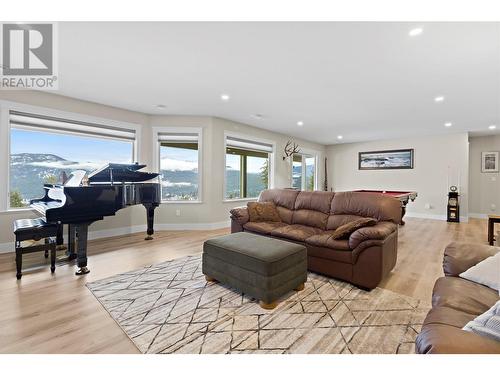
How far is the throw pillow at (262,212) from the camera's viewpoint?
3.62m

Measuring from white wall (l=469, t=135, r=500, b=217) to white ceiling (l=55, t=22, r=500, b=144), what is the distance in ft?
8.26

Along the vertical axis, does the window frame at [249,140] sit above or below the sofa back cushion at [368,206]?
above

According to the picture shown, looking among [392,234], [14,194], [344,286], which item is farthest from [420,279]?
[14,194]

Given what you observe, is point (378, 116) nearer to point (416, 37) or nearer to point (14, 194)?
point (416, 37)

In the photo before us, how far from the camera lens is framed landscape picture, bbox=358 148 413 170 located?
7.52 m

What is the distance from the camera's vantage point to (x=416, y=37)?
7.55 feet

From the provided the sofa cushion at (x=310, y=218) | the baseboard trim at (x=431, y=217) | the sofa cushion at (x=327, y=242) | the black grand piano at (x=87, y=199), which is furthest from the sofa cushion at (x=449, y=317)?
the baseboard trim at (x=431, y=217)

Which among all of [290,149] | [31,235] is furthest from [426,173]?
[31,235]

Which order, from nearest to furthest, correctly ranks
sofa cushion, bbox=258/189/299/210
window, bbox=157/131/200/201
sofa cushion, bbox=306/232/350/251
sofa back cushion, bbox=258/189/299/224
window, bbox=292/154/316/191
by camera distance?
sofa cushion, bbox=306/232/350/251
sofa back cushion, bbox=258/189/299/224
sofa cushion, bbox=258/189/299/210
window, bbox=157/131/200/201
window, bbox=292/154/316/191

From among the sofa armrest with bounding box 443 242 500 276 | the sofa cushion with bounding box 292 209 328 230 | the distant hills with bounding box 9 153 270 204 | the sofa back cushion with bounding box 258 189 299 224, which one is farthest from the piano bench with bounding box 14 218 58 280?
the sofa armrest with bounding box 443 242 500 276

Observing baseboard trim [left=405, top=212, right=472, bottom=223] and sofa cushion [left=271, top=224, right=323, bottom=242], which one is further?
baseboard trim [left=405, top=212, right=472, bottom=223]

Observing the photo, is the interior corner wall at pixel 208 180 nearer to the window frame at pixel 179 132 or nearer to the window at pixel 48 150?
the window frame at pixel 179 132

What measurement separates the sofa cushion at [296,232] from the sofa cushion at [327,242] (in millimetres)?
108

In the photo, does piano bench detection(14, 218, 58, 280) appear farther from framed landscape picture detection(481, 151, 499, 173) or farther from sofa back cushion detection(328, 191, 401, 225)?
framed landscape picture detection(481, 151, 499, 173)
